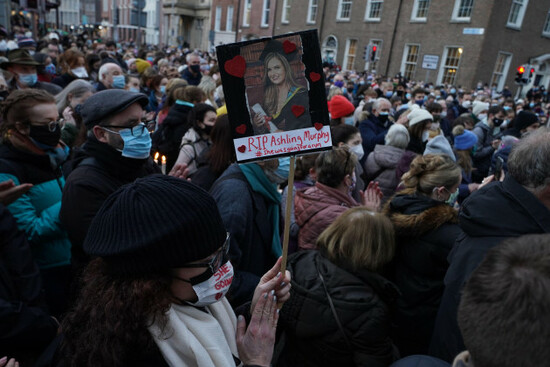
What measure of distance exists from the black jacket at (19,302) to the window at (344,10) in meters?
28.1

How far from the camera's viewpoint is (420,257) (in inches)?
91.0

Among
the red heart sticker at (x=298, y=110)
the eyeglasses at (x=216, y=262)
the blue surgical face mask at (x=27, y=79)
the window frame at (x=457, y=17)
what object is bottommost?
the eyeglasses at (x=216, y=262)

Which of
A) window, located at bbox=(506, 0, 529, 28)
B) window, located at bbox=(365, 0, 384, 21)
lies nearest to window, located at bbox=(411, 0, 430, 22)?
window, located at bbox=(365, 0, 384, 21)

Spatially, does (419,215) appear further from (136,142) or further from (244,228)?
(136,142)

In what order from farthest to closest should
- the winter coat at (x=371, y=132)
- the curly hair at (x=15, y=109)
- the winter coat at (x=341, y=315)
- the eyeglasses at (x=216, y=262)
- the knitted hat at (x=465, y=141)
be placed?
the winter coat at (x=371, y=132) → the knitted hat at (x=465, y=141) → the curly hair at (x=15, y=109) → the winter coat at (x=341, y=315) → the eyeglasses at (x=216, y=262)

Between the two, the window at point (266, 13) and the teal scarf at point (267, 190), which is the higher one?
the window at point (266, 13)

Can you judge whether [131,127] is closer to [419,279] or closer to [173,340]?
[173,340]

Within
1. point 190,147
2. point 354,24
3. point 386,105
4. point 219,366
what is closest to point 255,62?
point 219,366

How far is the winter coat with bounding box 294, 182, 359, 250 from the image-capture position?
2.67 m

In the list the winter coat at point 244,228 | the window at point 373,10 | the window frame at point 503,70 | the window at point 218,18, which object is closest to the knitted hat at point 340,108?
the winter coat at point 244,228

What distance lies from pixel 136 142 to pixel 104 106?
0.28 meters

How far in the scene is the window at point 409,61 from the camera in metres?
23.1

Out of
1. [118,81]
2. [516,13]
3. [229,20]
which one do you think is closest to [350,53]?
[516,13]

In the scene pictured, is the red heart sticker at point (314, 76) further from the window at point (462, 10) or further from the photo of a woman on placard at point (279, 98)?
the window at point (462, 10)
